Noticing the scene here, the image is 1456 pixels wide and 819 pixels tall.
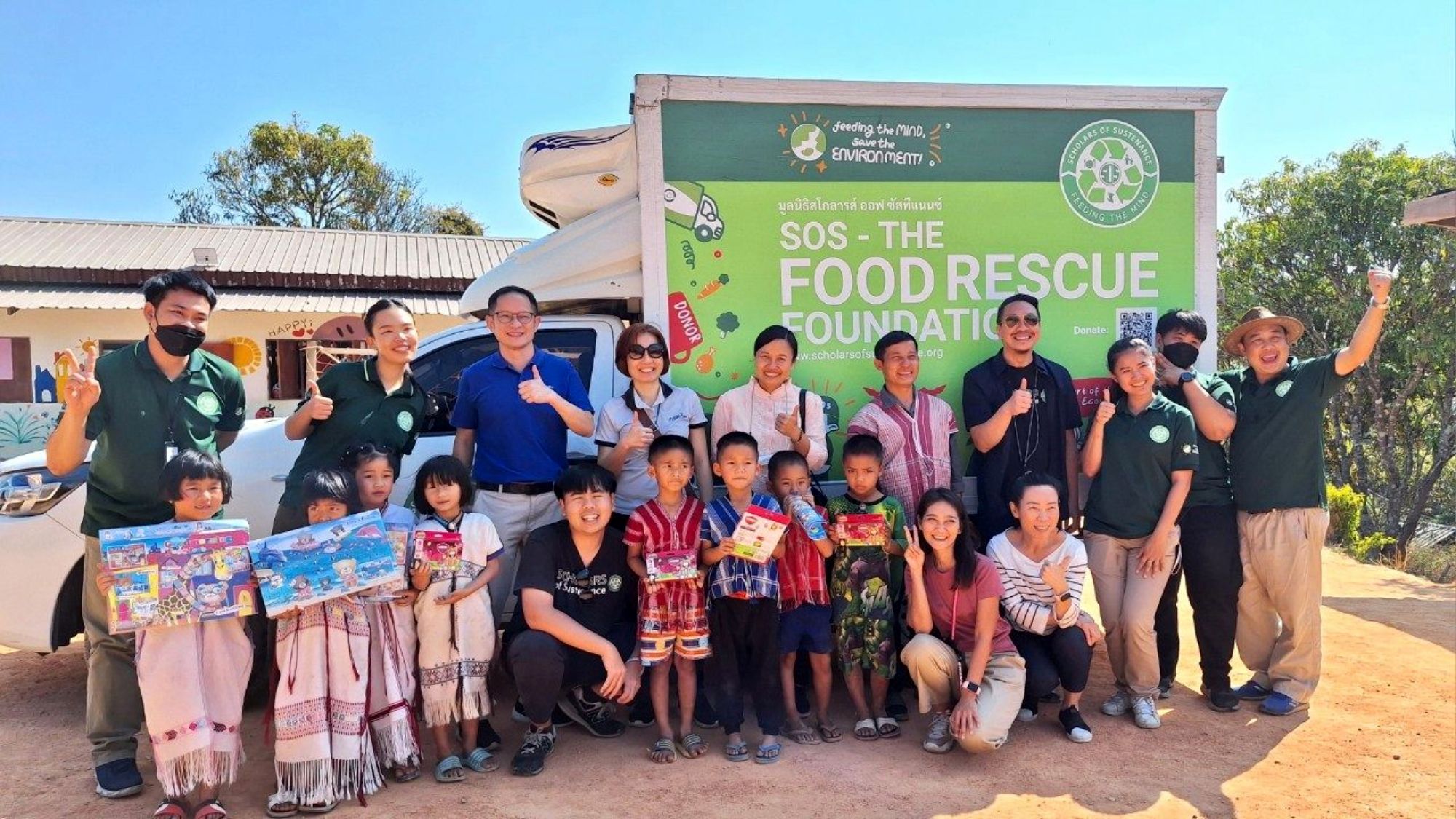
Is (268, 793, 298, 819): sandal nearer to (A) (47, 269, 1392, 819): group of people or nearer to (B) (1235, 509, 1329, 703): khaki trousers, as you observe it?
(A) (47, 269, 1392, 819): group of people

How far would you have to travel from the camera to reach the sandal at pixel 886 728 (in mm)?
3863

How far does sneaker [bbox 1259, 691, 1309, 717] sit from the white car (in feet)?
11.0

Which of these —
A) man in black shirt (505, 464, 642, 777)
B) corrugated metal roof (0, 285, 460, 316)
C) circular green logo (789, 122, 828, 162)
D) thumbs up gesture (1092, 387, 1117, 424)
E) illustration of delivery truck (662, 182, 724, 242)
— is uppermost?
corrugated metal roof (0, 285, 460, 316)

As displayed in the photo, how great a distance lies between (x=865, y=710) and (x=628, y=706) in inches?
43.1

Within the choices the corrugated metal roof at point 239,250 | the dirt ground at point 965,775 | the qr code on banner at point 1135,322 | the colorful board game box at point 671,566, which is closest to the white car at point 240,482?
the dirt ground at point 965,775

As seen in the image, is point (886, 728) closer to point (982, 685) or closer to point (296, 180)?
point (982, 685)

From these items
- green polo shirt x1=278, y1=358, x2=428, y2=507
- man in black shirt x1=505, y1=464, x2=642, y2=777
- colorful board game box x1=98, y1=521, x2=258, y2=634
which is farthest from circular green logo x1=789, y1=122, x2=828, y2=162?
colorful board game box x1=98, y1=521, x2=258, y2=634

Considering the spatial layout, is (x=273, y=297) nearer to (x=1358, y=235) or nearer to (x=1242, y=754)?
(x=1242, y=754)

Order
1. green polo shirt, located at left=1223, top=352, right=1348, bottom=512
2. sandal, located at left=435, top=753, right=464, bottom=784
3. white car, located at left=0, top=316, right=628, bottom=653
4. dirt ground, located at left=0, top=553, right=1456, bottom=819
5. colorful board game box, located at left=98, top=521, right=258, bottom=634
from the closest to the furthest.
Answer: colorful board game box, located at left=98, top=521, right=258, bottom=634 → dirt ground, located at left=0, top=553, right=1456, bottom=819 → sandal, located at left=435, top=753, right=464, bottom=784 → white car, located at left=0, top=316, right=628, bottom=653 → green polo shirt, located at left=1223, top=352, right=1348, bottom=512

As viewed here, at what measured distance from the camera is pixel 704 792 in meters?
3.35

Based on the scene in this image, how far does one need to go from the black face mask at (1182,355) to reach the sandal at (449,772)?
144 inches

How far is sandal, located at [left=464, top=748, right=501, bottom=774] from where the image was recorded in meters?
A: 3.54

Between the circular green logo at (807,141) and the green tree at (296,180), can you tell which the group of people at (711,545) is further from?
the green tree at (296,180)

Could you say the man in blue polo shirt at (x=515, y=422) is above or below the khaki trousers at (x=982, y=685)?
above
